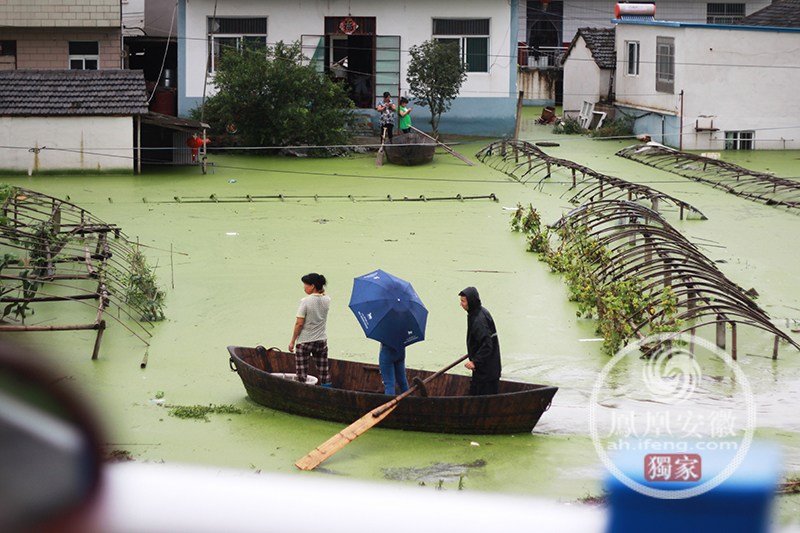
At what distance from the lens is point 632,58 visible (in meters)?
29.2

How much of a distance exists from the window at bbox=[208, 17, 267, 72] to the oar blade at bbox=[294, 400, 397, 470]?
21.3m

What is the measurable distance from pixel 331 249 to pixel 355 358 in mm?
4828

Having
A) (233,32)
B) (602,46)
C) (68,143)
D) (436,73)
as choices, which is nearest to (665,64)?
(602,46)

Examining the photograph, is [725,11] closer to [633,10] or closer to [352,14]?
[633,10]

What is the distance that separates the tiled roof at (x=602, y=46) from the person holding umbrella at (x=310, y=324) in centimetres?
2589

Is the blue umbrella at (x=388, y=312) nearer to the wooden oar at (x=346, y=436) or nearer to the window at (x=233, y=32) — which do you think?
the wooden oar at (x=346, y=436)

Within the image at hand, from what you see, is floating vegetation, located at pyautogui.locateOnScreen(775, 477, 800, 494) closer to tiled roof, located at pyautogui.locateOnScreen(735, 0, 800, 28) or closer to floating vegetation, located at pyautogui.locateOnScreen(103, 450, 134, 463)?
floating vegetation, located at pyautogui.locateOnScreen(103, 450, 134, 463)

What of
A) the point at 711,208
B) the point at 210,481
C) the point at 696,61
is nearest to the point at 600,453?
the point at 210,481

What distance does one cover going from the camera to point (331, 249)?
13859 millimetres

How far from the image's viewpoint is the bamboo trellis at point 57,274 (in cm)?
946

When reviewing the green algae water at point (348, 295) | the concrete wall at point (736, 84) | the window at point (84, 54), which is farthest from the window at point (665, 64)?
the window at point (84, 54)

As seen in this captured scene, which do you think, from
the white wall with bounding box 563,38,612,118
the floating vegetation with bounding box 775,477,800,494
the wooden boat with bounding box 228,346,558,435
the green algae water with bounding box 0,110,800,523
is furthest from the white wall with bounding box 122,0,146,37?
the floating vegetation with bounding box 775,477,800,494

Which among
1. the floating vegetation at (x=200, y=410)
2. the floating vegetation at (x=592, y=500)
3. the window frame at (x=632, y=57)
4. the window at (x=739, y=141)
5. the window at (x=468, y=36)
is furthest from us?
the window frame at (x=632, y=57)

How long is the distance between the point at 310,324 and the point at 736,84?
21666 millimetres
